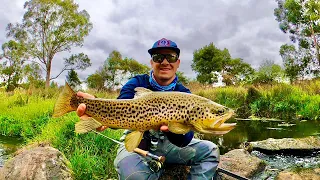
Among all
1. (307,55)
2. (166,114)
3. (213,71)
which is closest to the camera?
(166,114)

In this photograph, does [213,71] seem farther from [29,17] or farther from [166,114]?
[166,114]

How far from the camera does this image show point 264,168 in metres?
6.82

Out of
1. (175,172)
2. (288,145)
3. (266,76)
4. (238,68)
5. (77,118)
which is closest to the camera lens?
(175,172)

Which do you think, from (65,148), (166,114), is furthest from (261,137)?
(166,114)

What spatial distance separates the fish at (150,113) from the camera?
119 inches

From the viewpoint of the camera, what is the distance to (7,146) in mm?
9695

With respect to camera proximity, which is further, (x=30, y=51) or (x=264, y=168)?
(x=30, y=51)

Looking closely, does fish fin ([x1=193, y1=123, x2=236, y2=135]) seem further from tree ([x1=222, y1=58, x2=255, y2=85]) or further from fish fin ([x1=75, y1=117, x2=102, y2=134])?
tree ([x1=222, y1=58, x2=255, y2=85])

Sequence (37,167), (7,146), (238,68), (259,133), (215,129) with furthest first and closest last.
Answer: (238,68), (259,133), (7,146), (37,167), (215,129)

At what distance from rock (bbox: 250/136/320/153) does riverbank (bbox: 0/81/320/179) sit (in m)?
1.01

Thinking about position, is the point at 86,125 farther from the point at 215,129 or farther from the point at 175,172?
the point at 175,172

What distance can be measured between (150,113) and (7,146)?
27.0 feet

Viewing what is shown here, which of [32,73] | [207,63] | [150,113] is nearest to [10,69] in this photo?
[32,73]

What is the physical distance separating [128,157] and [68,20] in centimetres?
4117
